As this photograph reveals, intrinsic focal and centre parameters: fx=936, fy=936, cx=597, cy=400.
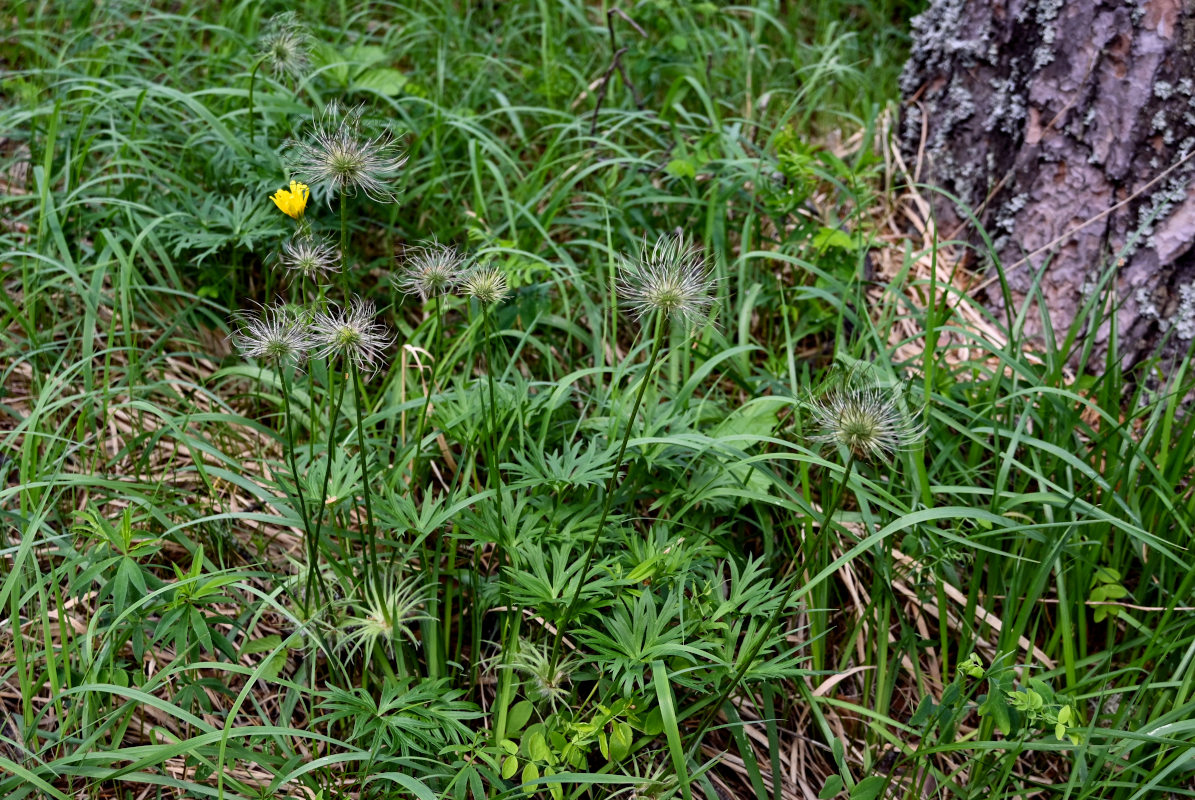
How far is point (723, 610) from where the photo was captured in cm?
156

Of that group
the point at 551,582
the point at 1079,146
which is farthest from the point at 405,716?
the point at 1079,146

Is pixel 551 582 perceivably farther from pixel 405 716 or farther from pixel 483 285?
pixel 483 285

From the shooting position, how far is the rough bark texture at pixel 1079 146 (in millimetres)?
2348

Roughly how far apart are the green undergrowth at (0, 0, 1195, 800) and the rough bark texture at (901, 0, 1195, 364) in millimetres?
184

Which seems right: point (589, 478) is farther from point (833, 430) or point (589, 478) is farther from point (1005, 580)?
point (1005, 580)

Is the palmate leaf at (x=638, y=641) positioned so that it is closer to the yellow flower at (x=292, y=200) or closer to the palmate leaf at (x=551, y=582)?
the palmate leaf at (x=551, y=582)

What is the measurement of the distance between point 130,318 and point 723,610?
1.53 m

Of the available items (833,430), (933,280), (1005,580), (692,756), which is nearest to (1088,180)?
(933,280)

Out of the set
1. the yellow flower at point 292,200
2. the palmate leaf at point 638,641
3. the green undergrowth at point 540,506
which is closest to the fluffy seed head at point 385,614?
the green undergrowth at point 540,506

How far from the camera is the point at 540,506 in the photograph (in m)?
1.75

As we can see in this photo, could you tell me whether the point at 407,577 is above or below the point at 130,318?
below

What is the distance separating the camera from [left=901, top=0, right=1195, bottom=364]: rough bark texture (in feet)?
7.70

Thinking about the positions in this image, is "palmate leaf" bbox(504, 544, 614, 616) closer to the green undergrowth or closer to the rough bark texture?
the green undergrowth

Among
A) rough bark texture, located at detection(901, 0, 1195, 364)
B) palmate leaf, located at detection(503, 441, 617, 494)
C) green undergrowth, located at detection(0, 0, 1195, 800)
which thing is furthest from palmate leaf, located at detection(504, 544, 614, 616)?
rough bark texture, located at detection(901, 0, 1195, 364)
